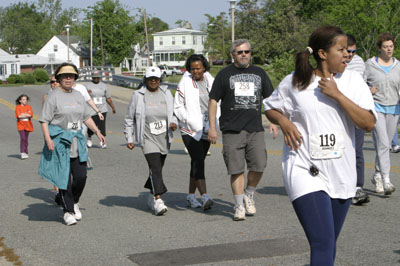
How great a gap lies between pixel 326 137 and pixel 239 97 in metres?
3.50

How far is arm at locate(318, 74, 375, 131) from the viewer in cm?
407

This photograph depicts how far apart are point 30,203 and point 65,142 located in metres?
1.91

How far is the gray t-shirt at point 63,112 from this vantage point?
26.0ft

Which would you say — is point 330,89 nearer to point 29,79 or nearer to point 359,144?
point 359,144

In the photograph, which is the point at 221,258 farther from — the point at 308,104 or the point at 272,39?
the point at 272,39

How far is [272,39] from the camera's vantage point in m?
88.6

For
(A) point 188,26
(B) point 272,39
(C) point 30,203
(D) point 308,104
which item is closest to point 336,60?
(D) point 308,104

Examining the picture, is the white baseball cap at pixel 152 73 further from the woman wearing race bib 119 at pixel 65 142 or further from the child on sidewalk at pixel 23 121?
the child on sidewalk at pixel 23 121

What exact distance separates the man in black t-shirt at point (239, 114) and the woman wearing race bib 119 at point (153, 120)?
35.5 inches

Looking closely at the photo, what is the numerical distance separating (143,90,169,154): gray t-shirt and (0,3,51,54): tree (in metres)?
134

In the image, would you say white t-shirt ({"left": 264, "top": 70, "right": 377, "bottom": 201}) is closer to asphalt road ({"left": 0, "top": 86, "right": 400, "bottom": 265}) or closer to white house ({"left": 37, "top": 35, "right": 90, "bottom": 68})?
asphalt road ({"left": 0, "top": 86, "right": 400, "bottom": 265})

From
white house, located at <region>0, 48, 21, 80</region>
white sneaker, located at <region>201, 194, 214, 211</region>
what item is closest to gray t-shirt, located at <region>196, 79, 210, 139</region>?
white sneaker, located at <region>201, 194, 214, 211</region>

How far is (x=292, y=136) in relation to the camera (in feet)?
13.9

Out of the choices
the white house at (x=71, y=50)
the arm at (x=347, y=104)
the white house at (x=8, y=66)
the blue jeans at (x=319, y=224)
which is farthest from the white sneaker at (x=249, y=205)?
the white house at (x=71, y=50)
